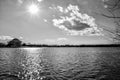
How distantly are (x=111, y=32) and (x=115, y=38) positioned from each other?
0.31 meters

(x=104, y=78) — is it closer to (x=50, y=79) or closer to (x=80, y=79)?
(x=80, y=79)

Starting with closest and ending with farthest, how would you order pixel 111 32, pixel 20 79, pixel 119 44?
pixel 111 32 < pixel 119 44 < pixel 20 79

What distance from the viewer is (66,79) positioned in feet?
48.6

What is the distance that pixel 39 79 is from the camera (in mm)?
14812

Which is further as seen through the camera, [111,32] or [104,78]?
[104,78]

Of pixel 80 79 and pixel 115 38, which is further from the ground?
pixel 115 38

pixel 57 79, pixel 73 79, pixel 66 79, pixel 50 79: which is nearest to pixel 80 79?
pixel 73 79

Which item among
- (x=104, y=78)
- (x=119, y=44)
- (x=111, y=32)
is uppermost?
(x=111, y=32)

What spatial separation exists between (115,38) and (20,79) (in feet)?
49.8

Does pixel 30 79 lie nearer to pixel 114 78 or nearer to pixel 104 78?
pixel 104 78

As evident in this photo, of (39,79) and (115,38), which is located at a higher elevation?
(115,38)

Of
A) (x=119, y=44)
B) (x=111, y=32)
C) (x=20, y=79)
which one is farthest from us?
(x=20, y=79)

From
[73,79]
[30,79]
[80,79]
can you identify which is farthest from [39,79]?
[80,79]

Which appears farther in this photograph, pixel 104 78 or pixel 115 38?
pixel 104 78
